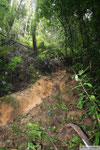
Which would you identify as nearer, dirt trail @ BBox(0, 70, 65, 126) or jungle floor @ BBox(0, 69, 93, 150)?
jungle floor @ BBox(0, 69, 93, 150)

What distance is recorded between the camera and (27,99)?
3.12m

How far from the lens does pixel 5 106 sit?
9.20ft

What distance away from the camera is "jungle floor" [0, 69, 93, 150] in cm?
173

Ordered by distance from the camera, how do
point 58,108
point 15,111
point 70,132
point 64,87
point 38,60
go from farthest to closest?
point 38,60 → point 64,87 → point 15,111 → point 58,108 → point 70,132

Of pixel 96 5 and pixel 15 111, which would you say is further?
pixel 15 111

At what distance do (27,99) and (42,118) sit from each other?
100 cm

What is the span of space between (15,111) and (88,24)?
328cm

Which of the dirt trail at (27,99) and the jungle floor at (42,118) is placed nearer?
the jungle floor at (42,118)

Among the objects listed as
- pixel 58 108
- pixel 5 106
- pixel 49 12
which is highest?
pixel 49 12

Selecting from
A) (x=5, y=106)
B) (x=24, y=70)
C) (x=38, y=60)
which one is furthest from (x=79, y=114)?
(x=38, y=60)

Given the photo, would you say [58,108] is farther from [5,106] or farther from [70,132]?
[5,106]

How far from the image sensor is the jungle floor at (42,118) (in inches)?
68.1

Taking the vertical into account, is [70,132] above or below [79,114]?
below

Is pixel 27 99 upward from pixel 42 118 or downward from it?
upward
